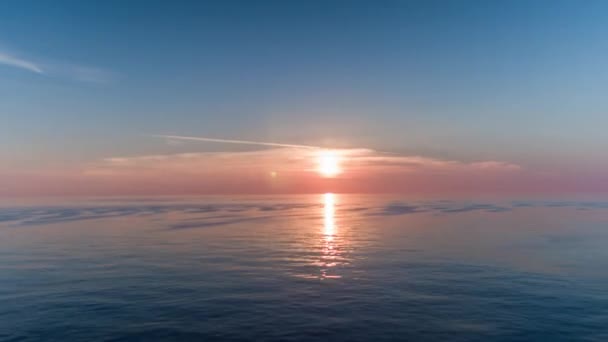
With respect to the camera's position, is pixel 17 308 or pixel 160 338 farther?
pixel 17 308

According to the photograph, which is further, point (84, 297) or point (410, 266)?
point (410, 266)

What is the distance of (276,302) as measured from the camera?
34.1m

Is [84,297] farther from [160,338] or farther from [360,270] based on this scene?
[360,270]

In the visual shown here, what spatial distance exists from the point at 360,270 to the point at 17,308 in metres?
34.9

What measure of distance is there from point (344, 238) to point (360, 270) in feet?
116

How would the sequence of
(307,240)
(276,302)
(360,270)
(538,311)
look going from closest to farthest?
(538,311), (276,302), (360,270), (307,240)

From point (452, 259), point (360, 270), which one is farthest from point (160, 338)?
point (452, 259)

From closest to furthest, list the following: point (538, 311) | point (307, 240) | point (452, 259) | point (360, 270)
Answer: point (538, 311), point (360, 270), point (452, 259), point (307, 240)

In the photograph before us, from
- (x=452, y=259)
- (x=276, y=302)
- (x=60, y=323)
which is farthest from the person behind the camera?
(x=452, y=259)

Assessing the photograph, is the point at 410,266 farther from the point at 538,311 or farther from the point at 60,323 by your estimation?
the point at 60,323

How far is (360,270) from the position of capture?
158 feet

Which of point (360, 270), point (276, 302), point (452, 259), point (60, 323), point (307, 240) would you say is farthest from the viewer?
point (307, 240)

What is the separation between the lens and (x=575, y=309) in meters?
32.0

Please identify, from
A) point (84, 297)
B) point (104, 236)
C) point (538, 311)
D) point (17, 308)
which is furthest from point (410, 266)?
point (104, 236)
